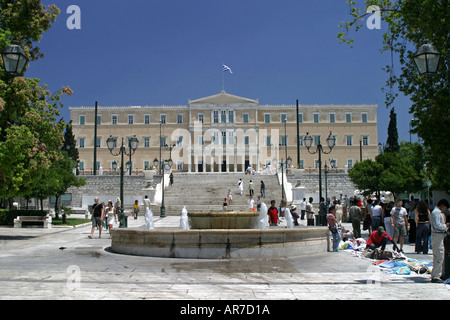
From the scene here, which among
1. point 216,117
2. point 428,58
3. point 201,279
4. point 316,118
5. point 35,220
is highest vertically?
point 216,117

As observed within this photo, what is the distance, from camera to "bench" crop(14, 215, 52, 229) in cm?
2180

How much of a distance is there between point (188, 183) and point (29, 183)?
80.0 ft

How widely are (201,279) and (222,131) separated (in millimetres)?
64197

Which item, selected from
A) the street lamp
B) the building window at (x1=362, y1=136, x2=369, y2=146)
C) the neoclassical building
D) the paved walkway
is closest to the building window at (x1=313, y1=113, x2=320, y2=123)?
the neoclassical building

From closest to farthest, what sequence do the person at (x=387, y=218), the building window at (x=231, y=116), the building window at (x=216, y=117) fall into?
the person at (x=387, y=218) < the building window at (x=231, y=116) < the building window at (x=216, y=117)

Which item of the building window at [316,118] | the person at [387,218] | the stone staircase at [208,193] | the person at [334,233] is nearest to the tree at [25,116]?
the person at [334,233]

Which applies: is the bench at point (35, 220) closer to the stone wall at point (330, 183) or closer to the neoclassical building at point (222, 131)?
the stone wall at point (330, 183)

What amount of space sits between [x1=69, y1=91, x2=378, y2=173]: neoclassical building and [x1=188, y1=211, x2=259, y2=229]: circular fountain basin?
191 feet

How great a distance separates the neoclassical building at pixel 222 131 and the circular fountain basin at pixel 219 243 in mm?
59131

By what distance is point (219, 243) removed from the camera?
10.6m

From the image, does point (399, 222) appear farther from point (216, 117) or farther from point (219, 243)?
point (216, 117)

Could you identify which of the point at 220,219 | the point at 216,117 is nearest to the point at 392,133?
the point at 216,117

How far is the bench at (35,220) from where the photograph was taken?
21.8m

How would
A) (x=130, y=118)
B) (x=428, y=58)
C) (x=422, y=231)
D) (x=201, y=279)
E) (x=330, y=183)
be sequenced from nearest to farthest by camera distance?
(x=201, y=279), (x=428, y=58), (x=422, y=231), (x=330, y=183), (x=130, y=118)
